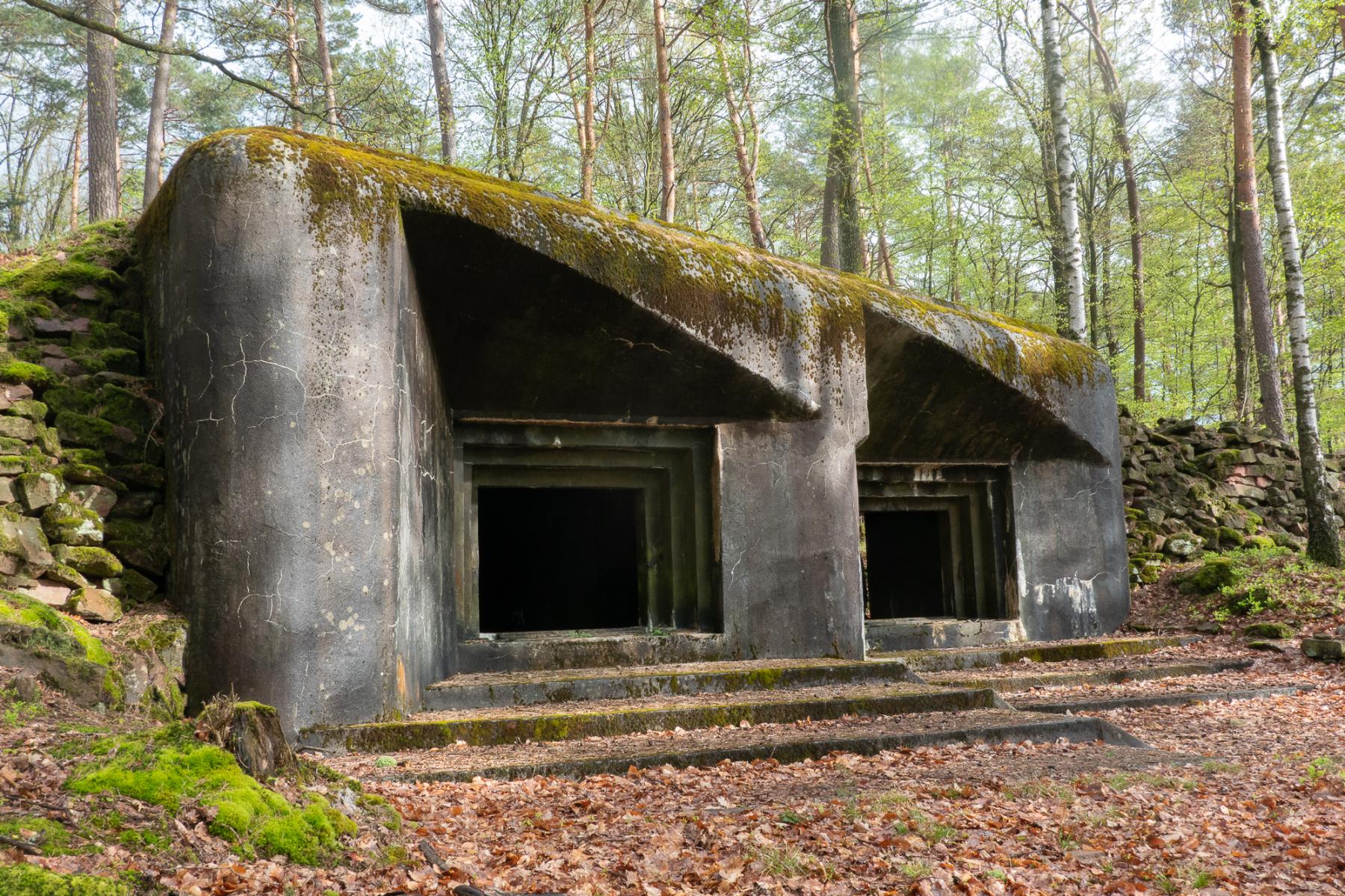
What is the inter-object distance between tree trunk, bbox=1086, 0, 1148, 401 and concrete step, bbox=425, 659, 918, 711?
43.1ft

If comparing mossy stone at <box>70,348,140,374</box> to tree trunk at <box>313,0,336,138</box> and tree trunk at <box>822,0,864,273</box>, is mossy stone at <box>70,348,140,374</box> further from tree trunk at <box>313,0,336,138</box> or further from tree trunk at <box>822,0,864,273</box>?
tree trunk at <box>822,0,864,273</box>

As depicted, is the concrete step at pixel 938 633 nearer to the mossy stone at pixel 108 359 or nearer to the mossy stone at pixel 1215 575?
the mossy stone at pixel 1215 575

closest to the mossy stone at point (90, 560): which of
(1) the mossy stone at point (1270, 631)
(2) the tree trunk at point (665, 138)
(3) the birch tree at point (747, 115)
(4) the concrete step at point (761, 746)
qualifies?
(4) the concrete step at point (761, 746)

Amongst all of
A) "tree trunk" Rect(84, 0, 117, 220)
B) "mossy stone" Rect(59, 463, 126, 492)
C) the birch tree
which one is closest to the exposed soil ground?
"mossy stone" Rect(59, 463, 126, 492)

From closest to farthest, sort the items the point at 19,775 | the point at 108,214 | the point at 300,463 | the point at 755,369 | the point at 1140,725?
the point at 19,775
the point at 300,463
the point at 1140,725
the point at 755,369
the point at 108,214

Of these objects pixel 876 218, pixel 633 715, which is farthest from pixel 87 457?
pixel 876 218

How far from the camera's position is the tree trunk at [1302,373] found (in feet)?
33.9

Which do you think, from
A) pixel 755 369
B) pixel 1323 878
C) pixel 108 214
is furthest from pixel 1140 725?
pixel 108 214

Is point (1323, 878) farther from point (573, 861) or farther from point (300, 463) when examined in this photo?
point (300, 463)

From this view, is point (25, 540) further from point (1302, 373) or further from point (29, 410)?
point (1302, 373)

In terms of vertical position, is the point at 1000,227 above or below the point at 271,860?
above

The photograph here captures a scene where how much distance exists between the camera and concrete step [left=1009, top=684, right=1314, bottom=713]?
21.3 ft

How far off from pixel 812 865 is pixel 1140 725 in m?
3.89

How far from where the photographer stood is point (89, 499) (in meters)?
5.34
